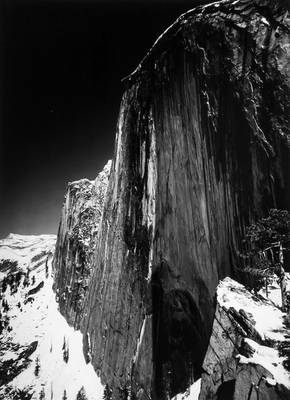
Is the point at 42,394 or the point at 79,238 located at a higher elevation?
the point at 79,238

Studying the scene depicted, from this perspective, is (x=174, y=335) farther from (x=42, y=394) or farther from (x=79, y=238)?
(x=79, y=238)

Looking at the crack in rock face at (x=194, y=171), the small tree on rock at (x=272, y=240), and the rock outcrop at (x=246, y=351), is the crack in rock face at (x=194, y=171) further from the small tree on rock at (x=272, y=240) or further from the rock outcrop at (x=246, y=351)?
the small tree on rock at (x=272, y=240)

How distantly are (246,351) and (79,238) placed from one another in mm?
75626

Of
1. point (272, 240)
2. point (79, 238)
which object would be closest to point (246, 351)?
point (272, 240)

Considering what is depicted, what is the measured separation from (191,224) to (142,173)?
31.2 feet

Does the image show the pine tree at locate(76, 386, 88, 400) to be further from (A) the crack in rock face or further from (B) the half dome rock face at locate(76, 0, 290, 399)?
(B) the half dome rock face at locate(76, 0, 290, 399)

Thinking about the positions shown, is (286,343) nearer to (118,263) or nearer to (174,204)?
(174,204)

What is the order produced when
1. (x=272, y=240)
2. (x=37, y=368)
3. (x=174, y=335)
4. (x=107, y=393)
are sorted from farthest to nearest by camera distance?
(x=37, y=368) → (x=107, y=393) → (x=174, y=335) → (x=272, y=240)

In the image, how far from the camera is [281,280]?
17734mm

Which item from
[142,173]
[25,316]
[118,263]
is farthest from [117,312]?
[25,316]

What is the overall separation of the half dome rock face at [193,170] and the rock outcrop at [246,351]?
3811mm

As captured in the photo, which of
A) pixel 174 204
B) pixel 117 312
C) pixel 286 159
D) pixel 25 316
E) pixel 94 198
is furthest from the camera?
pixel 25 316

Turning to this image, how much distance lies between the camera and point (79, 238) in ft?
288

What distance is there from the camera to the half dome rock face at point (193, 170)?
21.1 metres
